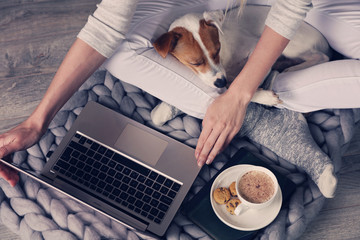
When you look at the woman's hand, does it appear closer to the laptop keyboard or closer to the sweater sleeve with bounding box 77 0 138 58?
the laptop keyboard

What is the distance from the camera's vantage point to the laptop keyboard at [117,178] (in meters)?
1.23

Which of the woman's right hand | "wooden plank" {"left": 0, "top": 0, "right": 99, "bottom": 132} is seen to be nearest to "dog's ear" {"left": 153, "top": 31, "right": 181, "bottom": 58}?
the woman's right hand

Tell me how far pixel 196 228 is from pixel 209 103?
1.37ft

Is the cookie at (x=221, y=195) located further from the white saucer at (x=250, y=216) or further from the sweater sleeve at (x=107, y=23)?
the sweater sleeve at (x=107, y=23)

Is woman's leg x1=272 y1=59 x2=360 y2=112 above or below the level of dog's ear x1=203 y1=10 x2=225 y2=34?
below

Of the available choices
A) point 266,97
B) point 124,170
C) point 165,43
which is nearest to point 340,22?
point 266,97

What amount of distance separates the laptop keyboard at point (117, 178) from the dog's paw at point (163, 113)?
185 millimetres

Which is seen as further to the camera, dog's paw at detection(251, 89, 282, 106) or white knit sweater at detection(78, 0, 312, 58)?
dog's paw at detection(251, 89, 282, 106)

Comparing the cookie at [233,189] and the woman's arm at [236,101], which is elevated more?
the woman's arm at [236,101]

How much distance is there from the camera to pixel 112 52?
1.26 m

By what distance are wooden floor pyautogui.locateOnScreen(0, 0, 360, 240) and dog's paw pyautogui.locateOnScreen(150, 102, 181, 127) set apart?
636 mm

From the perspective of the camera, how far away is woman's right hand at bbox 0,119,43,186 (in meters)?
1.13

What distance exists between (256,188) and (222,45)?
57cm

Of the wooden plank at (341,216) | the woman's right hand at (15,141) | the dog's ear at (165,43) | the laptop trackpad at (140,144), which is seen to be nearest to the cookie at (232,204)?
the laptop trackpad at (140,144)
